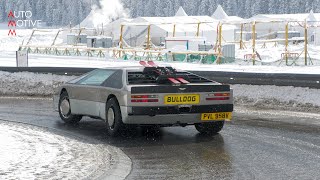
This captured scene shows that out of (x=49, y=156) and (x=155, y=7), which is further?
(x=155, y=7)

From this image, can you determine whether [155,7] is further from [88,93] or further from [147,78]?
[147,78]

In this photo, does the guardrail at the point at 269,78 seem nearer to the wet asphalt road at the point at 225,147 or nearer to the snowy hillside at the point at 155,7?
the wet asphalt road at the point at 225,147

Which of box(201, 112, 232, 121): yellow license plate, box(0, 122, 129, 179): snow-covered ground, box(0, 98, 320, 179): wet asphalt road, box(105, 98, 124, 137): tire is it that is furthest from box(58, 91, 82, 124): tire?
box(201, 112, 232, 121): yellow license plate

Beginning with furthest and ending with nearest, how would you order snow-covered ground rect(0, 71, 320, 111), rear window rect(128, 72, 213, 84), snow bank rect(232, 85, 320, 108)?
snow-covered ground rect(0, 71, 320, 111) < snow bank rect(232, 85, 320, 108) < rear window rect(128, 72, 213, 84)

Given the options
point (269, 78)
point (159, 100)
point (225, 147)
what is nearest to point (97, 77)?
point (159, 100)

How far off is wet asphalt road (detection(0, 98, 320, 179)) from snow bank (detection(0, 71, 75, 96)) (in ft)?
18.8

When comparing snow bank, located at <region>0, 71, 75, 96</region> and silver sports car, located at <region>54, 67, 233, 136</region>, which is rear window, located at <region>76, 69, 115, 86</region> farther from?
snow bank, located at <region>0, 71, 75, 96</region>

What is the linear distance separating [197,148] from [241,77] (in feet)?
30.0

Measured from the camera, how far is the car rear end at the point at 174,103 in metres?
10.2

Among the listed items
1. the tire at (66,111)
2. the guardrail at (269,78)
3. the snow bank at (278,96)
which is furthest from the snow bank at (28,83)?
the tire at (66,111)

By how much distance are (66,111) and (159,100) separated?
3.08 m

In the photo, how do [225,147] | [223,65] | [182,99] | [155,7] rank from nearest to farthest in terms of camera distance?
1. [225,147]
2. [182,99]
3. [223,65]
4. [155,7]

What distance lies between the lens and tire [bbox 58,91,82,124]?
12.5 m

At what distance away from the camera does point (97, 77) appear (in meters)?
11.9
